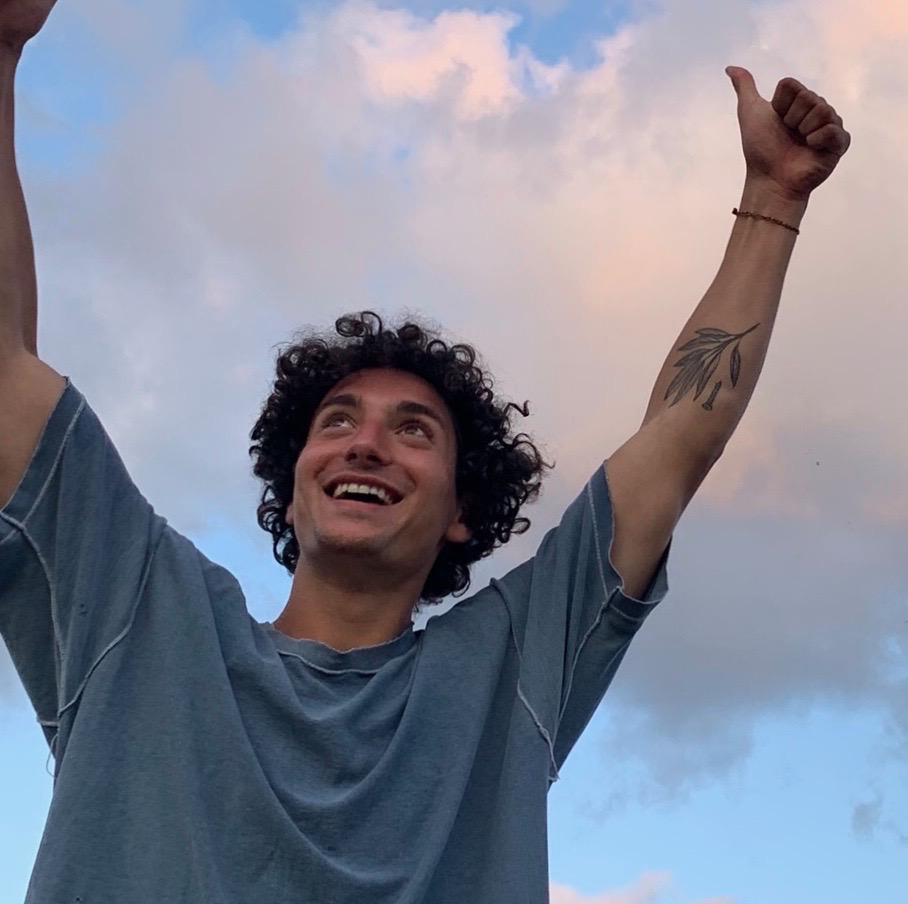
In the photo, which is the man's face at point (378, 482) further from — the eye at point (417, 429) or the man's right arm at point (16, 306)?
the man's right arm at point (16, 306)

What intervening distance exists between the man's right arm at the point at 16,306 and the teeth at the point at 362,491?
3.51ft

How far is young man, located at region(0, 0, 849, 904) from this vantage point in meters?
3.71

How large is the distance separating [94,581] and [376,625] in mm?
1026

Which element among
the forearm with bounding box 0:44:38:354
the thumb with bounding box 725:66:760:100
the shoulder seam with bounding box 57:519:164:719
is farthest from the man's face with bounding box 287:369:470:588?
the thumb with bounding box 725:66:760:100

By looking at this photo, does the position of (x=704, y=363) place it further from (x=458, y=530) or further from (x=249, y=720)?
(x=249, y=720)

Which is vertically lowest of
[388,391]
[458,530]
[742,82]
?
[458,530]

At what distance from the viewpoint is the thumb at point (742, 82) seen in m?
5.11

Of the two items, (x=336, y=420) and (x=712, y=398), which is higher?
(x=336, y=420)

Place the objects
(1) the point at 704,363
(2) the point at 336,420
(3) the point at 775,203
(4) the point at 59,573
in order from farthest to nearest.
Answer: (2) the point at 336,420, (3) the point at 775,203, (1) the point at 704,363, (4) the point at 59,573

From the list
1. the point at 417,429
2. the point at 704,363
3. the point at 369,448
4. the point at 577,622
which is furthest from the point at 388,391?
the point at 577,622

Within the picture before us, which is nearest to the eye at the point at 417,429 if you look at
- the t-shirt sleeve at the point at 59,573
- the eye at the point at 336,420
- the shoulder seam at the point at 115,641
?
the eye at the point at 336,420

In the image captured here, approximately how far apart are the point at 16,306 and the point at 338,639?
1.45 m

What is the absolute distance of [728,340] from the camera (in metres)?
4.73

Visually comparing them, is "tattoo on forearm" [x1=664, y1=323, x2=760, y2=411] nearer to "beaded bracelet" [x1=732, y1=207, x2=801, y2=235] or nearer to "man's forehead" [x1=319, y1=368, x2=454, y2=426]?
"beaded bracelet" [x1=732, y1=207, x2=801, y2=235]
